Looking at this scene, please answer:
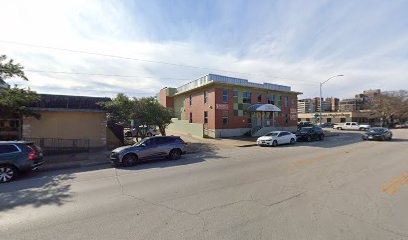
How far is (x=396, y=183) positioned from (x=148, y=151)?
1061 centimetres

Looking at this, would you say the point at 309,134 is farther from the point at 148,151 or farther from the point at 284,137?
the point at 148,151

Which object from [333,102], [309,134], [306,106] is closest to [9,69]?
[309,134]

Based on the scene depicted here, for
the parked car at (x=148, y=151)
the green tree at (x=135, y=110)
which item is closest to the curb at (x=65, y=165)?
the parked car at (x=148, y=151)

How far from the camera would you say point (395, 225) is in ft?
14.2

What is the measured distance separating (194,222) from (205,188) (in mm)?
2333

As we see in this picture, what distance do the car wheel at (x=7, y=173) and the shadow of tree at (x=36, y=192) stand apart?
32 centimetres

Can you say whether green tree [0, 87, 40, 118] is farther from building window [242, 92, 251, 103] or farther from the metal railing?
building window [242, 92, 251, 103]

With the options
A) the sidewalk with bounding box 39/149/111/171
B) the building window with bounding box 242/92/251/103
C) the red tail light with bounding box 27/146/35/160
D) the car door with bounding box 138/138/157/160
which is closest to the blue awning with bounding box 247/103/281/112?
the building window with bounding box 242/92/251/103

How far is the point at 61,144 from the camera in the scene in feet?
53.4

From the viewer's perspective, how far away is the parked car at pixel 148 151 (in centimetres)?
1133

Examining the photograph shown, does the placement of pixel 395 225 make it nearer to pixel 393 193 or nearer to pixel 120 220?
pixel 393 193

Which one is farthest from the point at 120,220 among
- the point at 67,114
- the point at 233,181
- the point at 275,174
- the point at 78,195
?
the point at 67,114

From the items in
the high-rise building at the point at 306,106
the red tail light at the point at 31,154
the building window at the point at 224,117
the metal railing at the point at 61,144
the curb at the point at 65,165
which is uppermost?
the high-rise building at the point at 306,106

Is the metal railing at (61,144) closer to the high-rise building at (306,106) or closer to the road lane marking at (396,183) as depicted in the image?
the road lane marking at (396,183)
